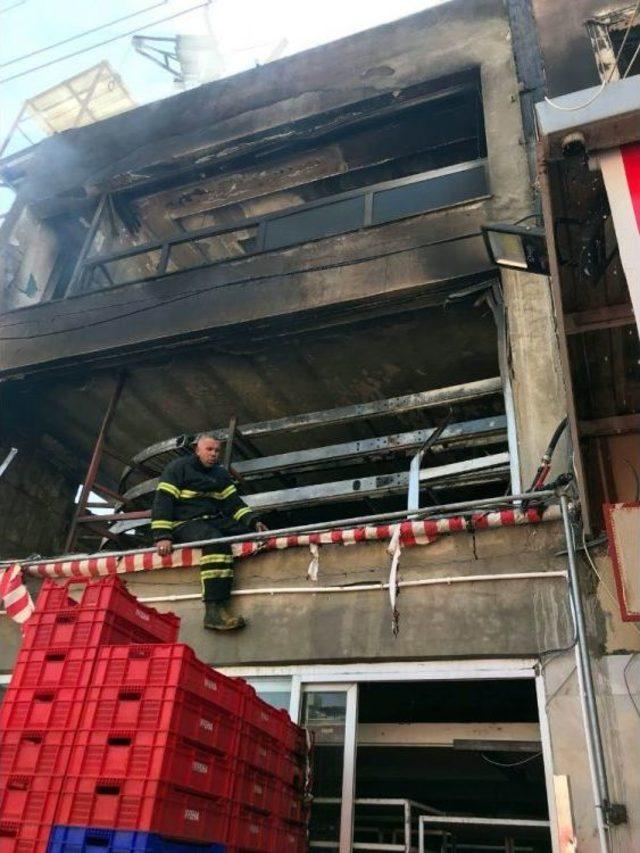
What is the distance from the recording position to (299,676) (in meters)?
5.53

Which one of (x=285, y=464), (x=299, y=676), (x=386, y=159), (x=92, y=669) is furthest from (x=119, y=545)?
(x=386, y=159)

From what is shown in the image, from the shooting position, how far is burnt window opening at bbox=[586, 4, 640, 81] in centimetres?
739

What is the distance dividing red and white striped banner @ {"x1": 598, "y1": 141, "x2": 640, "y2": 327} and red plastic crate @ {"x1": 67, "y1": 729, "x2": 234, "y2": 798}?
3277mm

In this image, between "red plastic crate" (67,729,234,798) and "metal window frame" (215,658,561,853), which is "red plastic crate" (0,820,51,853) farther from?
"metal window frame" (215,658,561,853)

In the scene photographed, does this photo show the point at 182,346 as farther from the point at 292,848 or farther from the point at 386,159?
the point at 292,848

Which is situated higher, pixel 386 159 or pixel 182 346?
pixel 386 159

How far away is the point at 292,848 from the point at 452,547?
254cm

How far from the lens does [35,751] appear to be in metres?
3.75

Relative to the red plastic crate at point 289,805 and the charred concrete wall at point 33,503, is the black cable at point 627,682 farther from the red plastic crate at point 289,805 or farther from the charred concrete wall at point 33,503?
the charred concrete wall at point 33,503

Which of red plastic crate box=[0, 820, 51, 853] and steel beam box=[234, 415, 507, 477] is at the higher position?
steel beam box=[234, 415, 507, 477]

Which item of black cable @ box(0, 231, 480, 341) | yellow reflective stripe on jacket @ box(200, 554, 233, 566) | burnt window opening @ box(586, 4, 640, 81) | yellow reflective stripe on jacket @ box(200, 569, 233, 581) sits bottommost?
yellow reflective stripe on jacket @ box(200, 569, 233, 581)

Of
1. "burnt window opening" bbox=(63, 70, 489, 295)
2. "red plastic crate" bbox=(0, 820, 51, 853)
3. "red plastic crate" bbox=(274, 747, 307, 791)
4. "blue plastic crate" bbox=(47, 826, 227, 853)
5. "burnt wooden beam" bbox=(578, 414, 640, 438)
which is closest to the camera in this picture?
"blue plastic crate" bbox=(47, 826, 227, 853)

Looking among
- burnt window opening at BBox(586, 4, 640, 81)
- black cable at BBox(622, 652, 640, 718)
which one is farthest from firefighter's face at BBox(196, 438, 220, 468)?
burnt window opening at BBox(586, 4, 640, 81)

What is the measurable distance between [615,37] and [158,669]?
823 cm
